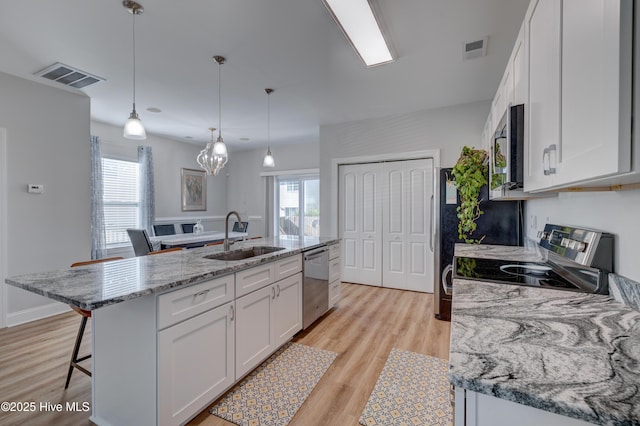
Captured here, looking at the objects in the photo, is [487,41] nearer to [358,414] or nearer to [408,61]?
[408,61]

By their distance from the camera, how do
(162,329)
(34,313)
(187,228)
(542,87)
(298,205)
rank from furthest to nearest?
(298,205)
(187,228)
(34,313)
(162,329)
(542,87)

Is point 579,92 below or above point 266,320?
above

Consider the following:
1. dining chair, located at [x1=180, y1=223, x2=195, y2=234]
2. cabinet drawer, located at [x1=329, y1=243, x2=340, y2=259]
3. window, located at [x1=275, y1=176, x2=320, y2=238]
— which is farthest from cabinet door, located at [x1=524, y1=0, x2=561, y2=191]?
dining chair, located at [x1=180, y1=223, x2=195, y2=234]

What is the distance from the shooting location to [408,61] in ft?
8.87

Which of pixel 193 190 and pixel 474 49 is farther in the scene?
pixel 193 190

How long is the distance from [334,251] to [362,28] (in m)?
2.23

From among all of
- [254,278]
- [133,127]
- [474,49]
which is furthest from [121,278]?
[474,49]

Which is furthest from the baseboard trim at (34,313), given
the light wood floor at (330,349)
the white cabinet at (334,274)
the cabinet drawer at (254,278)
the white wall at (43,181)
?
the white cabinet at (334,274)

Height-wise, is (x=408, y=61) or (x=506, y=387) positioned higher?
(x=408, y=61)

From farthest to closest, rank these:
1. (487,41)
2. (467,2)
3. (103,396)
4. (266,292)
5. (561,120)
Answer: (487,41) < (266,292) < (467,2) < (103,396) < (561,120)

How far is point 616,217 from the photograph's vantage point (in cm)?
114

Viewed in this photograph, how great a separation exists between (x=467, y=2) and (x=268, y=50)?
1579 mm

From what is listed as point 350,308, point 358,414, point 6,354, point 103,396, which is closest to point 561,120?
point 358,414

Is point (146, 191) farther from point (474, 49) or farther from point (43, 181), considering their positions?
point (474, 49)
